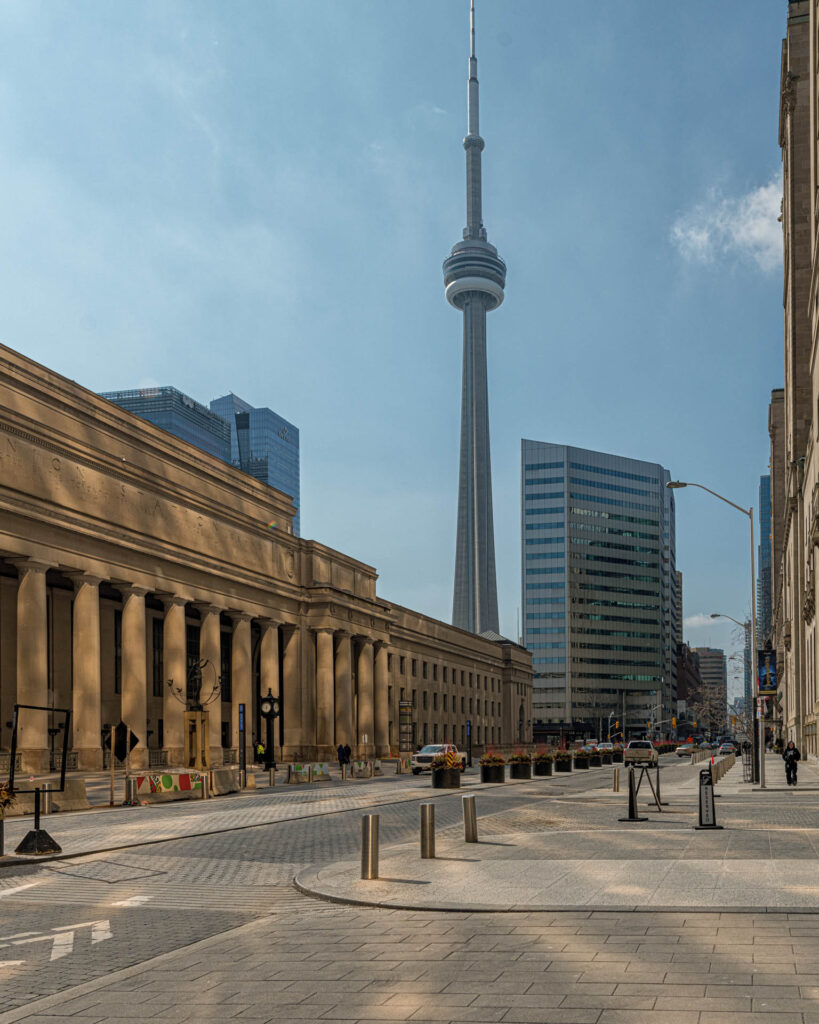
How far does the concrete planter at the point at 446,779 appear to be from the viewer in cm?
4375

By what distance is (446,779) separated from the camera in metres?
44.0

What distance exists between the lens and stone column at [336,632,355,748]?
89.9 meters

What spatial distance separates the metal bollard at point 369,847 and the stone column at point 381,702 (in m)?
86.6

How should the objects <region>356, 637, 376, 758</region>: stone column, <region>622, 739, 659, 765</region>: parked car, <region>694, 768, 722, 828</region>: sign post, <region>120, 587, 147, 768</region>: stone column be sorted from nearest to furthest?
<region>694, 768, 722, 828</region>: sign post, <region>120, 587, 147, 768</region>: stone column, <region>622, 739, 659, 765</region>: parked car, <region>356, 637, 376, 758</region>: stone column

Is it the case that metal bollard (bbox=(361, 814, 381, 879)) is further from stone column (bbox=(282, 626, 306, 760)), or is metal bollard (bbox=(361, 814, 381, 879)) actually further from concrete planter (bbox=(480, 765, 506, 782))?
stone column (bbox=(282, 626, 306, 760))

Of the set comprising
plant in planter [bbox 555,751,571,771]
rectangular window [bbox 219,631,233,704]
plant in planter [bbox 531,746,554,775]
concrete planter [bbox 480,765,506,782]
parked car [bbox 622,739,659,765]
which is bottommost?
parked car [bbox 622,739,659,765]

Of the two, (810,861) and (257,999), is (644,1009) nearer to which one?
(257,999)

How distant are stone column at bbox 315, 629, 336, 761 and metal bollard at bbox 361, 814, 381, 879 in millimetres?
72886

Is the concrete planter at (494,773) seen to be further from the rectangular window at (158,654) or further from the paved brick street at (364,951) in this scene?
the rectangular window at (158,654)

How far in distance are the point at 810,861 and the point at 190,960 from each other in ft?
33.5

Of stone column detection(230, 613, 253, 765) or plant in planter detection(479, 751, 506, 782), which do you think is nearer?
plant in planter detection(479, 751, 506, 782)

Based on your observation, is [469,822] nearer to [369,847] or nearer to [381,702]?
[369,847]

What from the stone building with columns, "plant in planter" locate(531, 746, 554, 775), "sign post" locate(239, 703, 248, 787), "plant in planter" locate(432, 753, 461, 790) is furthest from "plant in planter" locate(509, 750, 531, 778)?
the stone building with columns

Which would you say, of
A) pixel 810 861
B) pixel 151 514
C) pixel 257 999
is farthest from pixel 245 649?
pixel 257 999
